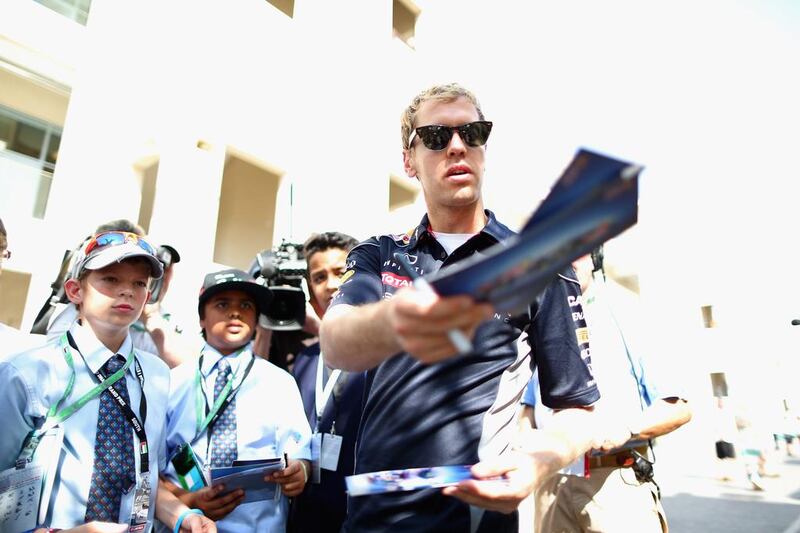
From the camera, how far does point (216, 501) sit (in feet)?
6.64

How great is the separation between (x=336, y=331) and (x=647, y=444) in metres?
2.18

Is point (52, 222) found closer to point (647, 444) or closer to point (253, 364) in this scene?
point (253, 364)

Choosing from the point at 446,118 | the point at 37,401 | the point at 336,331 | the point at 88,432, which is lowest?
the point at 88,432

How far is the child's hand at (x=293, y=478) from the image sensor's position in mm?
2139

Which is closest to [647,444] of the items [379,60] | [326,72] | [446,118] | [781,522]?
[446,118]

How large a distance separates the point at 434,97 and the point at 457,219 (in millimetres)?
421

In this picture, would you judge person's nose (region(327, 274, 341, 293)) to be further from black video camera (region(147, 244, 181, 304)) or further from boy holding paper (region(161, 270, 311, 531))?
black video camera (region(147, 244, 181, 304))

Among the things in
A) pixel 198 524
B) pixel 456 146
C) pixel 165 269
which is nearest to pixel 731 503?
pixel 198 524

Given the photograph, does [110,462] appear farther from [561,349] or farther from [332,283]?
[561,349]

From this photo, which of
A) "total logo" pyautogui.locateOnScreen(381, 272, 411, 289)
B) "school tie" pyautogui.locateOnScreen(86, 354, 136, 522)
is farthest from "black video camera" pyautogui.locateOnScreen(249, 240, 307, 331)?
"total logo" pyautogui.locateOnScreen(381, 272, 411, 289)

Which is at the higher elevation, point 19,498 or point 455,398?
point 455,398

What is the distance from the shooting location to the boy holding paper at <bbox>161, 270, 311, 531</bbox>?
222cm

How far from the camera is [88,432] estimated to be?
1.91 meters

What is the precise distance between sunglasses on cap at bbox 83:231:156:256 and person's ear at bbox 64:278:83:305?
0.15 m
